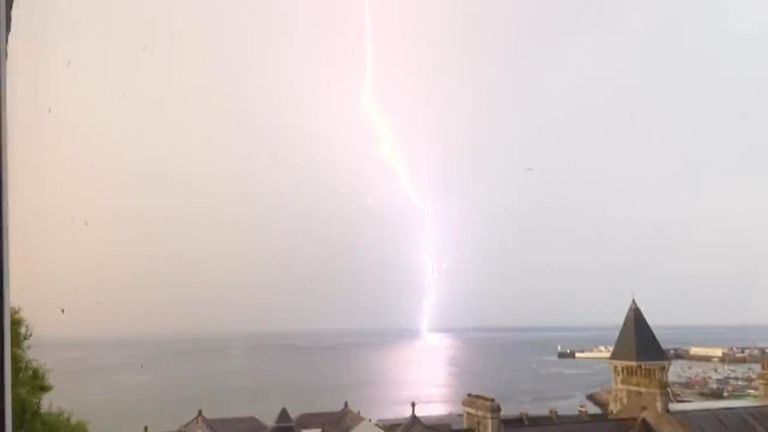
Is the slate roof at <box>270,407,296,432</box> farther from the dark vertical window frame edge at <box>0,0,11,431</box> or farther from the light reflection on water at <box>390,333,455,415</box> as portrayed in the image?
the dark vertical window frame edge at <box>0,0,11,431</box>

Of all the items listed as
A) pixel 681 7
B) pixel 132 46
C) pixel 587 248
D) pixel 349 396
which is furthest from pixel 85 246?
pixel 681 7

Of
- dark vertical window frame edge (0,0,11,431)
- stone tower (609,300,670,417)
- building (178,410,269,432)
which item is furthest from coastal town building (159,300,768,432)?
dark vertical window frame edge (0,0,11,431)

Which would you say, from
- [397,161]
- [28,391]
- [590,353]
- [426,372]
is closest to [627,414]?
[590,353]

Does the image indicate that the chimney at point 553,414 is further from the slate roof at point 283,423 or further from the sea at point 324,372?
the slate roof at point 283,423

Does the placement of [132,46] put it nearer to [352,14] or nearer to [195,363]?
[352,14]

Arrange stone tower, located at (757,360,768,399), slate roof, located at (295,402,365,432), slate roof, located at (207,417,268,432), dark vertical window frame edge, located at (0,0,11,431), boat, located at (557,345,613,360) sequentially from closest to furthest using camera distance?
dark vertical window frame edge, located at (0,0,11,431)
slate roof, located at (207,417,268,432)
slate roof, located at (295,402,365,432)
boat, located at (557,345,613,360)
stone tower, located at (757,360,768,399)

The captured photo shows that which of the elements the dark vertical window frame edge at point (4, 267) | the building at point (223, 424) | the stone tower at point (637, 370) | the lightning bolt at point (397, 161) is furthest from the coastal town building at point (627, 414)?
the dark vertical window frame edge at point (4, 267)
